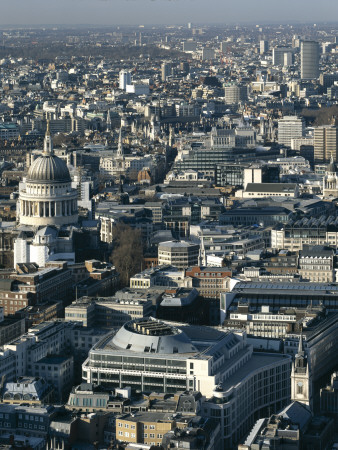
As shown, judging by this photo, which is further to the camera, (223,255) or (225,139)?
(225,139)

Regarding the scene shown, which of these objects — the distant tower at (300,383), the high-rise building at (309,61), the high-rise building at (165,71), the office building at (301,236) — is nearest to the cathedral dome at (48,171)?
the office building at (301,236)

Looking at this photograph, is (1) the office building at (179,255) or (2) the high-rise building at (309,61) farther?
(2) the high-rise building at (309,61)

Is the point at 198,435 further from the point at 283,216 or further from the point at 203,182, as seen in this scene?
the point at 203,182

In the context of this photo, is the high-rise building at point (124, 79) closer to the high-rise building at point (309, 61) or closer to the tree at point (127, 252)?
the high-rise building at point (309, 61)

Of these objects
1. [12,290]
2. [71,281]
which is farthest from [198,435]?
[71,281]

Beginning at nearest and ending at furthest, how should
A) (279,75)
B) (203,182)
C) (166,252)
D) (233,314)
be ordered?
(233,314), (166,252), (203,182), (279,75)

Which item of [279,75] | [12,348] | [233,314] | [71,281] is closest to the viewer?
[12,348]

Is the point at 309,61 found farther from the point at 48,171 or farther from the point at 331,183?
the point at 48,171

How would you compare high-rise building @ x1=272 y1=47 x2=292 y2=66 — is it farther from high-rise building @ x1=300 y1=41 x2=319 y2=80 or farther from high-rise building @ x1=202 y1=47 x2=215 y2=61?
high-rise building @ x1=300 y1=41 x2=319 y2=80
